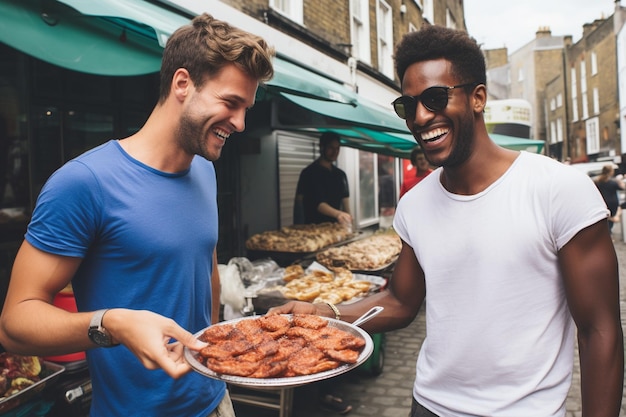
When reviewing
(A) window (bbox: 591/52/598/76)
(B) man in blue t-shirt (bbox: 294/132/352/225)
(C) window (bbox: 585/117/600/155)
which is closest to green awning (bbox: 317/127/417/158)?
(B) man in blue t-shirt (bbox: 294/132/352/225)

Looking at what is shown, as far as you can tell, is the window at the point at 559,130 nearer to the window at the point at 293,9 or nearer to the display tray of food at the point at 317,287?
the window at the point at 293,9

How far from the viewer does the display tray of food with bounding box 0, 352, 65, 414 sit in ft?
10.00

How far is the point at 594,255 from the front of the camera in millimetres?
1634

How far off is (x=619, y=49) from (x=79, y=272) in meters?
38.9

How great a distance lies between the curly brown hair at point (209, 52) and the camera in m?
1.95

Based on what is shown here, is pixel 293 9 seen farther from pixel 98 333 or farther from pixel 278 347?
pixel 98 333

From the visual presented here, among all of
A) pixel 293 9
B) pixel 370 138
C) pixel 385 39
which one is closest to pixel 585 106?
pixel 385 39

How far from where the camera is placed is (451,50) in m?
1.92

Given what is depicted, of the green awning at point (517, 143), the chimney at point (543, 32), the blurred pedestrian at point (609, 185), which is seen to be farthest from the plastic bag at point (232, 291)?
the chimney at point (543, 32)

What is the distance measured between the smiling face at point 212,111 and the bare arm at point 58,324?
631mm

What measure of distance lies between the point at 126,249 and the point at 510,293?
4.54ft

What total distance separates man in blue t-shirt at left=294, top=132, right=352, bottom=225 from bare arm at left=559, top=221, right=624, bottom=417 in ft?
19.9

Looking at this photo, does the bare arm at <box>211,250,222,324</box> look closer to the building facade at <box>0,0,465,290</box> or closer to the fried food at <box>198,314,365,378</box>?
the fried food at <box>198,314,365,378</box>

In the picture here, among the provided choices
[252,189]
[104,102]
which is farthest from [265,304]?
[252,189]
